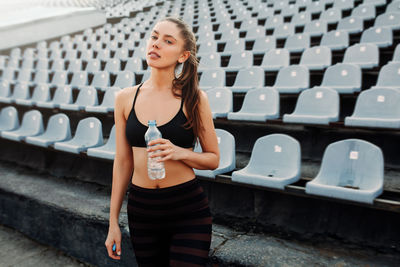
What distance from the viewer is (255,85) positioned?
3.26 metres

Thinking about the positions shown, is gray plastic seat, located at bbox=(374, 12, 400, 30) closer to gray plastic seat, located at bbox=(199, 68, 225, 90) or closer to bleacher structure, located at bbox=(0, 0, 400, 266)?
bleacher structure, located at bbox=(0, 0, 400, 266)

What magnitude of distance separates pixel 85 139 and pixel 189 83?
2.23 metres

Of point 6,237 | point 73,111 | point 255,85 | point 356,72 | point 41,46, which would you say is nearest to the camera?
point 6,237

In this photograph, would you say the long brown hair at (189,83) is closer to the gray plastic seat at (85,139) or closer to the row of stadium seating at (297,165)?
the row of stadium seating at (297,165)

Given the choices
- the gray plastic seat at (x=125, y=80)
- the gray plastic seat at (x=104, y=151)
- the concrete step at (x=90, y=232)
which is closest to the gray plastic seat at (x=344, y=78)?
the concrete step at (x=90, y=232)

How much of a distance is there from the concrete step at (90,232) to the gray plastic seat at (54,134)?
0.29 meters

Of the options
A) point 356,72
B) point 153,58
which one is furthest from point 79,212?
point 356,72

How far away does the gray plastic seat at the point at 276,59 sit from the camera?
11.7 ft

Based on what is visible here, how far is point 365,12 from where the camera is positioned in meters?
4.71

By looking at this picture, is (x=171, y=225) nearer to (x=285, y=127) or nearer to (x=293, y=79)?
(x=285, y=127)

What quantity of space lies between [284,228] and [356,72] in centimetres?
164

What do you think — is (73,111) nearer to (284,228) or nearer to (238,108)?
(238,108)

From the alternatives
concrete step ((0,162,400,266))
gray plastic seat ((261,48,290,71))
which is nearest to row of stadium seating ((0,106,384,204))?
concrete step ((0,162,400,266))

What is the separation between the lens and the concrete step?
154cm
